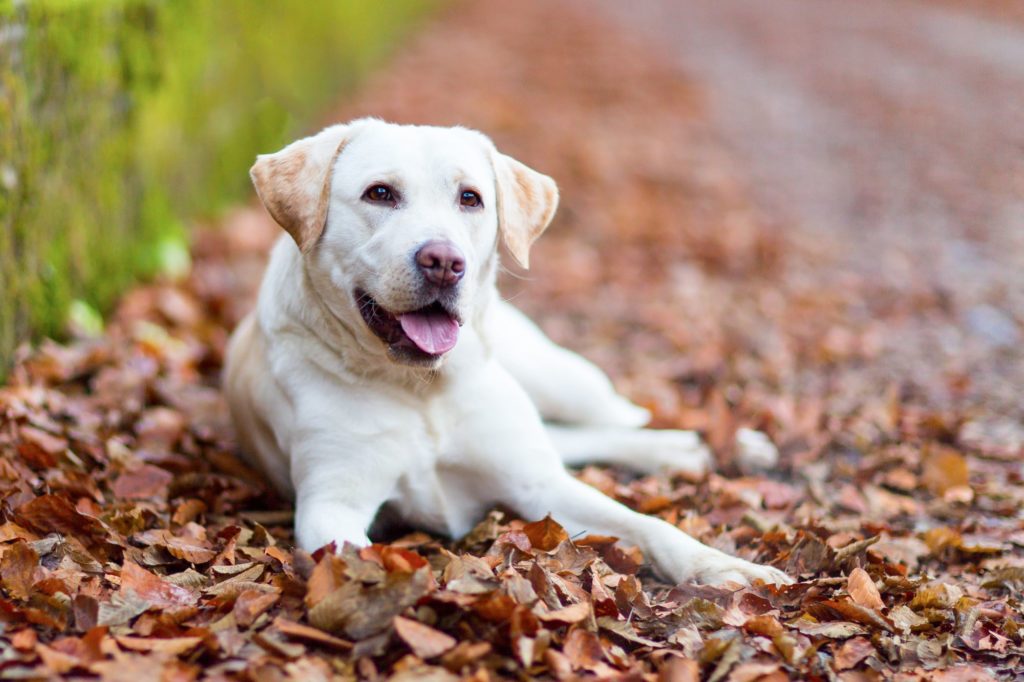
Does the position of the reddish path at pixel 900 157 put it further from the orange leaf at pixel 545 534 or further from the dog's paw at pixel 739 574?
the orange leaf at pixel 545 534

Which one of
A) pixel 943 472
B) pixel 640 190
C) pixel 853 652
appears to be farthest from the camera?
pixel 640 190

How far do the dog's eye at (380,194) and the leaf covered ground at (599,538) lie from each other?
116 cm

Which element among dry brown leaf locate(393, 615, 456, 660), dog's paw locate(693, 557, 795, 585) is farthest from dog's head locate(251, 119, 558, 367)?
dog's paw locate(693, 557, 795, 585)

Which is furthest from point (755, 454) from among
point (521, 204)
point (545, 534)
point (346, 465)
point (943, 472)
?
point (346, 465)

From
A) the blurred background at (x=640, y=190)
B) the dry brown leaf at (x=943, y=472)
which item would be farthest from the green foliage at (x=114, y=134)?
the dry brown leaf at (x=943, y=472)

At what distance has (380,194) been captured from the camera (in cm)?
362

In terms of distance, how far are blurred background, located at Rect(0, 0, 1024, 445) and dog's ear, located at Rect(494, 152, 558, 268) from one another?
1558mm

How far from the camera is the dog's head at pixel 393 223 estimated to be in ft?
11.3

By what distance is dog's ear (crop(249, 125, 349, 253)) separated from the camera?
3613mm

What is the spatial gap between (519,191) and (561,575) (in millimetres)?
1423

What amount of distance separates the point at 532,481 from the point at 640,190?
6478 mm

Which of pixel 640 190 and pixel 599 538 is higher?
pixel 640 190

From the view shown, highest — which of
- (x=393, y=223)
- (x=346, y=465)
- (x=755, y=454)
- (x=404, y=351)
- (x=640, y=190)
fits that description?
(x=393, y=223)

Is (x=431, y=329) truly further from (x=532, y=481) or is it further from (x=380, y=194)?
(x=532, y=481)
